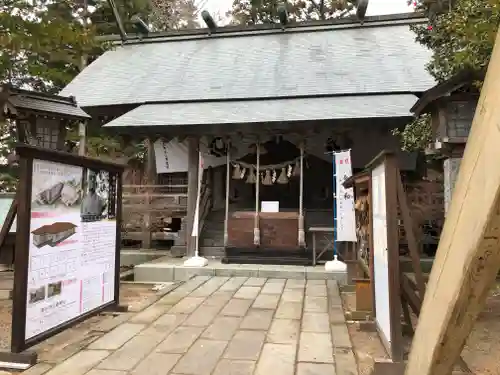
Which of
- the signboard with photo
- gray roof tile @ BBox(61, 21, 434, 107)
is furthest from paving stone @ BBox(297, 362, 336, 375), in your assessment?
gray roof tile @ BBox(61, 21, 434, 107)

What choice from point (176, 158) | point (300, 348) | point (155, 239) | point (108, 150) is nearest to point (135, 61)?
point (108, 150)

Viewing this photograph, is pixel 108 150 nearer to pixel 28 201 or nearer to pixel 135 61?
pixel 135 61

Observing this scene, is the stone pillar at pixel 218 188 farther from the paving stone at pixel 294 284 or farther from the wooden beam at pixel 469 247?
the wooden beam at pixel 469 247

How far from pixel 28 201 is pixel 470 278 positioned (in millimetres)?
3432

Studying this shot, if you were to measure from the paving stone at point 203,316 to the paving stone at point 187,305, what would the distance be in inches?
4.8

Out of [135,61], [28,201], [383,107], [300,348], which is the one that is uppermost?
[135,61]

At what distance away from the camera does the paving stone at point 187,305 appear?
16.9 feet

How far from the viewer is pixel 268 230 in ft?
28.7

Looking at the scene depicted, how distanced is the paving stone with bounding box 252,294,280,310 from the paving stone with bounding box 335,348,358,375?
182cm

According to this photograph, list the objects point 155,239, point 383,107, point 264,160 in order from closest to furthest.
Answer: point 383,107, point 155,239, point 264,160

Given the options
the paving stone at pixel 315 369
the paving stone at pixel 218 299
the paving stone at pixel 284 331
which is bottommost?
the paving stone at pixel 218 299

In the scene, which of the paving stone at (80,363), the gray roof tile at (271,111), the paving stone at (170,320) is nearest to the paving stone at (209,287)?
the paving stone at (170,320)

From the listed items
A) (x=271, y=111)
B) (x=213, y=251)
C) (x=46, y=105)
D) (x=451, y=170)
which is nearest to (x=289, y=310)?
(x=451, y=170)

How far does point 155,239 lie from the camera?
1044cm
